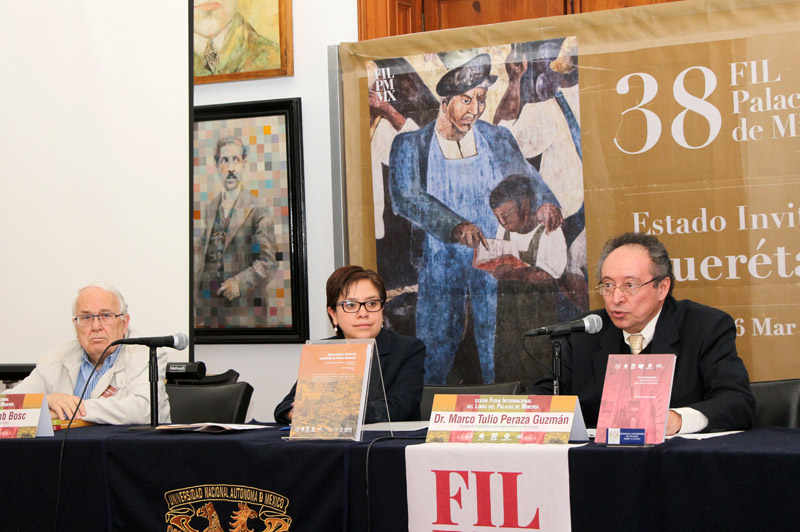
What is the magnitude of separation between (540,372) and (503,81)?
52.3 inches

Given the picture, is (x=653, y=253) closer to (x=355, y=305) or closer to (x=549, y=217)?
(x=355, y=305)

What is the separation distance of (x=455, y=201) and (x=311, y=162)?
86 cm

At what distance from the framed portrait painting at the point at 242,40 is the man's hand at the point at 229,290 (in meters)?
1.06

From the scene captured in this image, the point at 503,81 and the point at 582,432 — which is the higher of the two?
the point at 503,81

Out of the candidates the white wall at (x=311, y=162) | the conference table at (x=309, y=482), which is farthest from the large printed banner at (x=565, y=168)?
the conference table at (x=309, y=482)

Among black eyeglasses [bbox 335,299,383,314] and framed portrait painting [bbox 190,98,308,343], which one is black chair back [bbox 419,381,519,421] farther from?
framed portrait painting [bbox 190,98,308,343]

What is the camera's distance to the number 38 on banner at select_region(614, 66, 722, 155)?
3.71 meters

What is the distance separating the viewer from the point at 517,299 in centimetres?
397

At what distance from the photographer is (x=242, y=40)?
456 centimetres

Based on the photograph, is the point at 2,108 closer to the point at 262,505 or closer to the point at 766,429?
the point at 262,505

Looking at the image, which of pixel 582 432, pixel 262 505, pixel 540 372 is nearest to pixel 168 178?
pixel 540 372

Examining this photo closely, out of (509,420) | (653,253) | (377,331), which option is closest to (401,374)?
(377,331)

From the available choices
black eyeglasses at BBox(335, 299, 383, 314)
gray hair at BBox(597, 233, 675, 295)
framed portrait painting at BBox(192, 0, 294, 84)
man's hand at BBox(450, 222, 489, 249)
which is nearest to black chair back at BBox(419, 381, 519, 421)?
black eyeglasses at BBox(335, 299, 383, 314)

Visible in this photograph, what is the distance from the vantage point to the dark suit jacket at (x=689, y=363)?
2.34 metres
